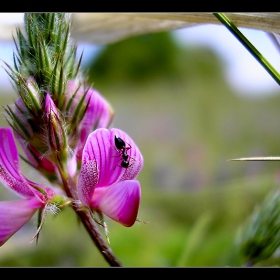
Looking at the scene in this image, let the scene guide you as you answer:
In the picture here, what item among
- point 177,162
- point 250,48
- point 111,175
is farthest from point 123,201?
point 177,162

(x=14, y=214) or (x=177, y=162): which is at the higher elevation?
(x=14, y=214)

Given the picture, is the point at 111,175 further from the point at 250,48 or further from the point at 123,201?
the point at 250,48

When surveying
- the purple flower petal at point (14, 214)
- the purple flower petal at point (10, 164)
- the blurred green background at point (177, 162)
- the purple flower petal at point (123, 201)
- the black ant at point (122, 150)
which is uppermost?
the purple flower petal at point (10, 164)

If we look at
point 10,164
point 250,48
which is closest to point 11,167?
point 10,164

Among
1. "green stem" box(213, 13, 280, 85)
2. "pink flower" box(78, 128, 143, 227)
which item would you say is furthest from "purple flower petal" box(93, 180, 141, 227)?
"green stem" box(213, 13, 280, 85)

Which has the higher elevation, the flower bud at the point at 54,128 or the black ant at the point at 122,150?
the flower bud at the point at 54,128

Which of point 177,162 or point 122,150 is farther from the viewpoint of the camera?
point 177,162

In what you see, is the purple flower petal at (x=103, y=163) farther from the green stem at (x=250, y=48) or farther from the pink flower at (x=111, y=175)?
the green stem at (x=250, y=48)

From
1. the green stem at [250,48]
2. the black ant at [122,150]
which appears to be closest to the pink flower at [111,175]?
the black ant at [122,150]
